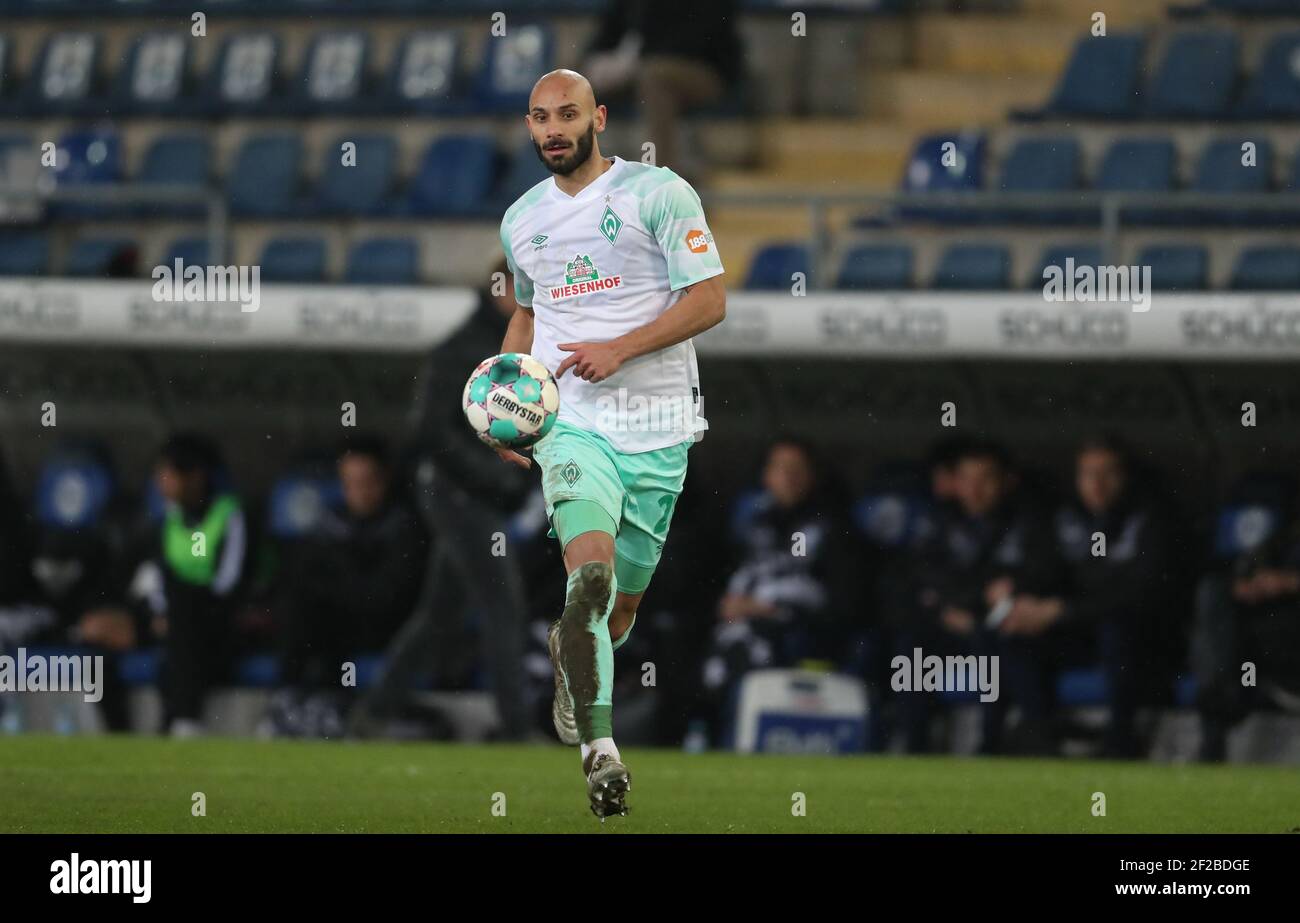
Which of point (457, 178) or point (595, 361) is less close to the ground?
point (457, 178)

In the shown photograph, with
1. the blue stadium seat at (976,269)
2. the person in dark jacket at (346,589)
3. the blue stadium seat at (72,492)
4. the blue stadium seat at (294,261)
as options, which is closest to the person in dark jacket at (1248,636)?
the blue stadium seat at (976,269)

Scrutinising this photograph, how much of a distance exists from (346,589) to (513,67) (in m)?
4.81

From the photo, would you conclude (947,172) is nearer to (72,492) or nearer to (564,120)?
(72,492)

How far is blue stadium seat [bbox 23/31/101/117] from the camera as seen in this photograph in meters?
18.0

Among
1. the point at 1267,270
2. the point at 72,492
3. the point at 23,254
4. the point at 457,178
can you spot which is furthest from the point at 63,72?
the point at 1267,270

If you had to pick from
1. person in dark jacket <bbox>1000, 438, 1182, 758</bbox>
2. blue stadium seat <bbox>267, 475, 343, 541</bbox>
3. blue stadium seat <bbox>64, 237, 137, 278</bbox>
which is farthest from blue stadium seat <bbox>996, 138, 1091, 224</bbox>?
blue stadium seat <bbox>64, 237, 137, 278</bbox>

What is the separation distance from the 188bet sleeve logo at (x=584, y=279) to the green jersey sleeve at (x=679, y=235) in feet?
0.62

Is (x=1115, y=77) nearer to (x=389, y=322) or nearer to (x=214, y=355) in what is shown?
(x=389, y=322)

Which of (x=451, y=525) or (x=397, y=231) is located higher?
(x=397, y=231)

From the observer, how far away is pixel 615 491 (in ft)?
24.3

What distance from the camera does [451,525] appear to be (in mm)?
12328

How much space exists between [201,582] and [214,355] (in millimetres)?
1649

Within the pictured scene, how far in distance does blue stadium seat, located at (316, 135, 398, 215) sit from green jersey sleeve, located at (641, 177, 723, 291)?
8.76m

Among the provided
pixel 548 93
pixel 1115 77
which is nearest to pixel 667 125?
pixel 1115 77
